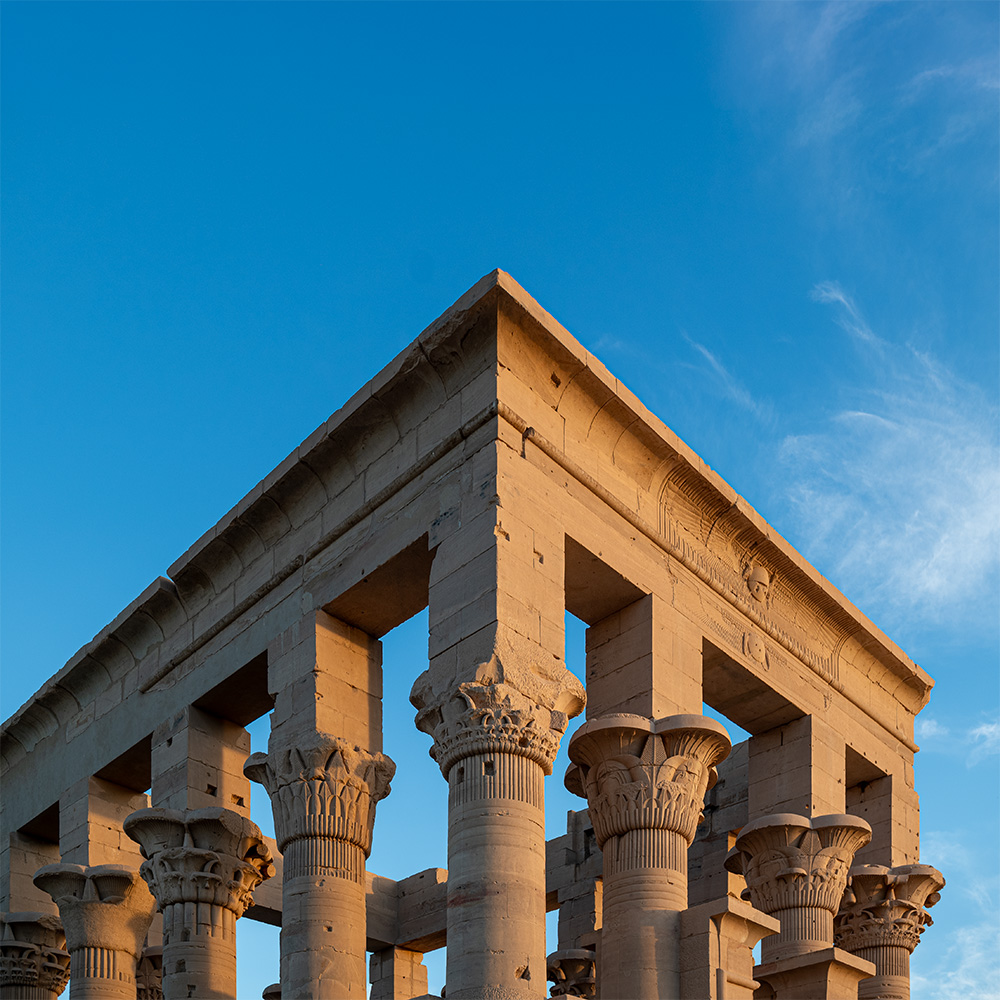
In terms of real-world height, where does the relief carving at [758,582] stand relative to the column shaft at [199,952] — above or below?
above

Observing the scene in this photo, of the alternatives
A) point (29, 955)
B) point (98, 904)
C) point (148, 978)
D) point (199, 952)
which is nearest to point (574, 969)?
point (148, 978)

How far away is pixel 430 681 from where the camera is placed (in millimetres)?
15617

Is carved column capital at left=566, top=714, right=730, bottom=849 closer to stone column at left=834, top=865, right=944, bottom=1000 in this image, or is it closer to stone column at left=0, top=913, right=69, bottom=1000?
stone column at left=834, top=865, right=944, bottom=1000

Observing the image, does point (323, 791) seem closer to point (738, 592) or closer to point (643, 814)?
point (643, 814)

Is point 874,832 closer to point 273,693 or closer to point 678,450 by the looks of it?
point 678,450

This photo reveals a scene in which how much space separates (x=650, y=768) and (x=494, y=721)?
2.14 m

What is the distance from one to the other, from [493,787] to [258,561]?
5.49 meters

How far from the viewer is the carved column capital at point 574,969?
2248cm

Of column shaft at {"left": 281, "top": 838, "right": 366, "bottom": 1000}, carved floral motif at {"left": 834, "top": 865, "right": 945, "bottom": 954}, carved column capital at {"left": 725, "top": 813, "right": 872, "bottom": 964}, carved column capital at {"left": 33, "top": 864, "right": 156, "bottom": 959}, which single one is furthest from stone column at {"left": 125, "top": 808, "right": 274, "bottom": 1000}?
carved floral motif at {"left": 834, "top": 865, "right": 945, "bottom": 954}

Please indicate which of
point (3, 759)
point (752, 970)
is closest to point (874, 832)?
point (752, 970)

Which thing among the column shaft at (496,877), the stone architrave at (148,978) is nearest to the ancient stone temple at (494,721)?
the column shaft at (496,877)

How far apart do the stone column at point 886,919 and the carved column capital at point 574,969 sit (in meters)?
3.80

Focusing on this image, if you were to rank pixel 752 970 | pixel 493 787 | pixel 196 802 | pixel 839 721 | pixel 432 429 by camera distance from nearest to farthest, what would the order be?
pixel 493 787 < pixel 752 970 < pixel 432 429 < pixel 196 802 < pixel 839 721

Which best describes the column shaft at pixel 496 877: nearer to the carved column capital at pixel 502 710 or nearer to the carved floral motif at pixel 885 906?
the carved column capital at pixel 502 710
